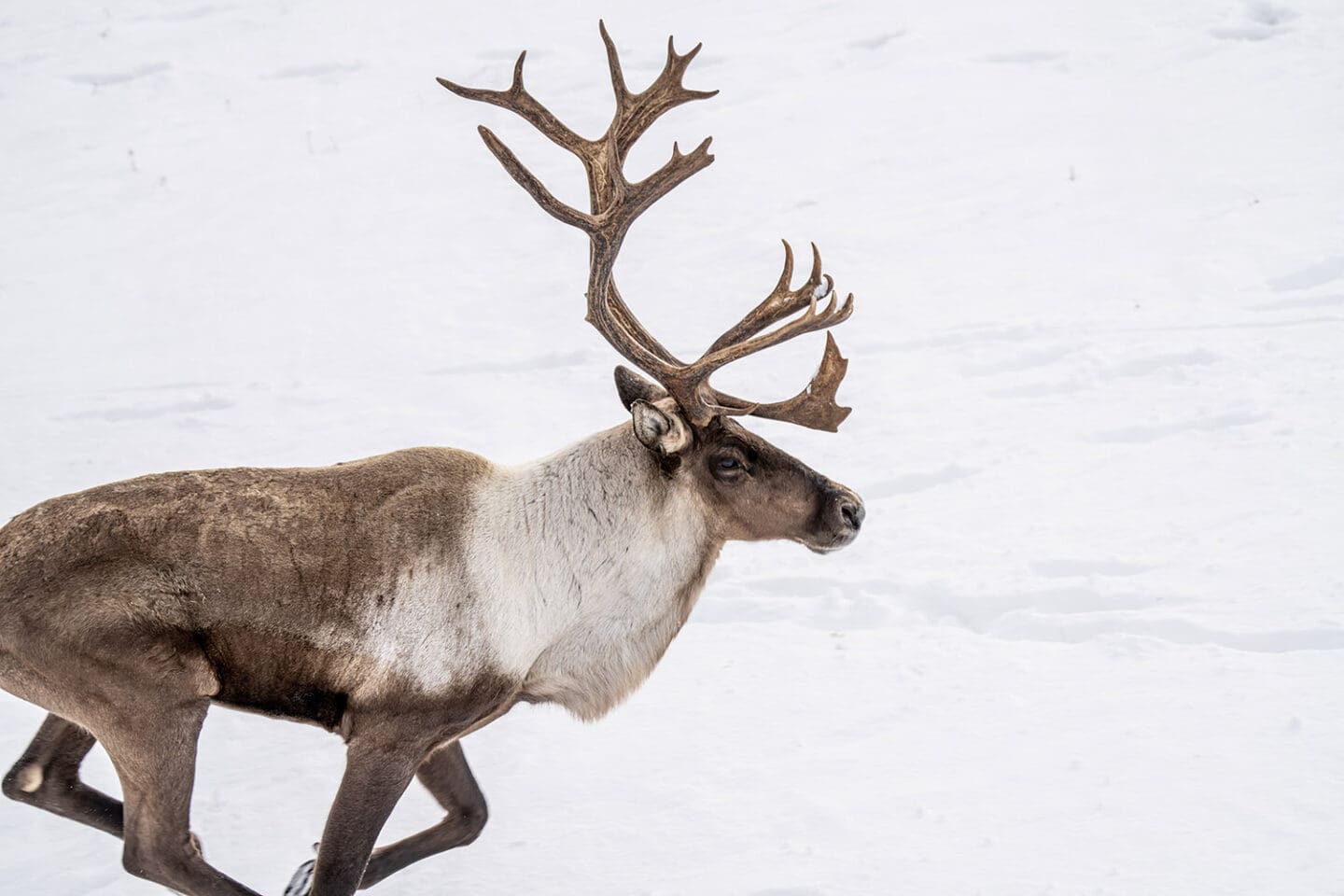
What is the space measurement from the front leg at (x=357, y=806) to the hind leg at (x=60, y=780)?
0.81 meters

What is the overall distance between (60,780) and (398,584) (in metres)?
1.26

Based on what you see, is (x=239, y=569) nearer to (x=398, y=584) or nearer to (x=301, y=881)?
(x=398, y=584)

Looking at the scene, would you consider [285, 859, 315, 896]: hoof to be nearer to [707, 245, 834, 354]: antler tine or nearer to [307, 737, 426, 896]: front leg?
[307, 737, 426, 896]: front leg

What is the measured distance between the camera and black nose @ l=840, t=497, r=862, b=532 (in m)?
4.64

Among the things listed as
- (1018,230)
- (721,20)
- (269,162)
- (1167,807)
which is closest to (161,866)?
(1167,807)

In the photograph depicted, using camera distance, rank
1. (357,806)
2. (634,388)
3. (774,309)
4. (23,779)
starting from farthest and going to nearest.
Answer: (634,388) → (774,309) → (23,779) → (357,806)

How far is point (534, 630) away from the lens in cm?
438

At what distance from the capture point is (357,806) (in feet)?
13.5

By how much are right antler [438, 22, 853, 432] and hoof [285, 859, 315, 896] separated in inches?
70.5

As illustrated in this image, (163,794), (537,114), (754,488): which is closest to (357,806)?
(163,794)

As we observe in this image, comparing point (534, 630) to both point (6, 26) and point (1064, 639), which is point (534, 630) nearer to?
point (1064, 639)

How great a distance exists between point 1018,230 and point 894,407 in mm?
2487

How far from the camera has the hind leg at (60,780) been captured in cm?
443

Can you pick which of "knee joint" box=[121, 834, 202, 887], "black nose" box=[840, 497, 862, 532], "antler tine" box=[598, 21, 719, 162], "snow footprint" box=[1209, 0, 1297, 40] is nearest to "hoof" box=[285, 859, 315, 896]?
"knee joint" box=[121, 834, 202, 887]
